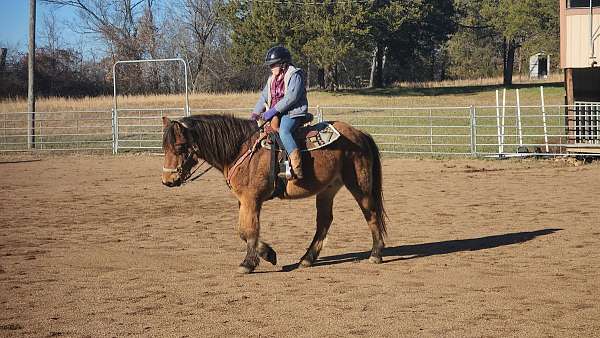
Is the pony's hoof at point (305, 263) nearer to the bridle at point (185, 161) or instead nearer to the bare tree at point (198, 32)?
the bridle at point (185, 161)

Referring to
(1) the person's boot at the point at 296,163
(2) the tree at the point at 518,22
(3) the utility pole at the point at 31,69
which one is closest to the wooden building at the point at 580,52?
(1) the person's boot at the point at 296,163

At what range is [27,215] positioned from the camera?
11.3 meters

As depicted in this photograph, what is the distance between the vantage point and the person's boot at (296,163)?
7.31m

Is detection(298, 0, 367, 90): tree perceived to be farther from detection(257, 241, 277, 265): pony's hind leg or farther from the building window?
detection(257, 241, 277, 265): pony's hind leg

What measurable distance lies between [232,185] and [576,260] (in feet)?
11.4

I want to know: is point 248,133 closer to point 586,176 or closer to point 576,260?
point 576,260

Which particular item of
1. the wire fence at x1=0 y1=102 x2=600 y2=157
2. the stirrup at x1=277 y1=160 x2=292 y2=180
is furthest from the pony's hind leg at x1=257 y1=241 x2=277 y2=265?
the wire fence at x1=0 y1=102 x2=600 y2=157

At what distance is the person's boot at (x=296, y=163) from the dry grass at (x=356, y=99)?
27180mm

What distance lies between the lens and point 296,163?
7.32 meters

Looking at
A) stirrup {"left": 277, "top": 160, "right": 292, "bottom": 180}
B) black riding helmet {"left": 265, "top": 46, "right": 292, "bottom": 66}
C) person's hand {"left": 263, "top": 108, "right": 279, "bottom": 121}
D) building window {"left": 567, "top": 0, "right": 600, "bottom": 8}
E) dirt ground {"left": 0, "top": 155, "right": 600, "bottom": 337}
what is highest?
building window {"left": 567, "top": 0, "right": 600, "bottom": 8}

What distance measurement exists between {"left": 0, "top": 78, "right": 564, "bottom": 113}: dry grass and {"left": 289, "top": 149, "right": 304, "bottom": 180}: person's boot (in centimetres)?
2718

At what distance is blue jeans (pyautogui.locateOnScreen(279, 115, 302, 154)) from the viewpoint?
24.0 ft

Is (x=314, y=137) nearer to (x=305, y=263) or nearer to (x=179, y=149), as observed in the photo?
(x=305, y=263)

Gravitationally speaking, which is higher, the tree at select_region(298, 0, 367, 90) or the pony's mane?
the tree at select_region(298, 0, 367, 90)
